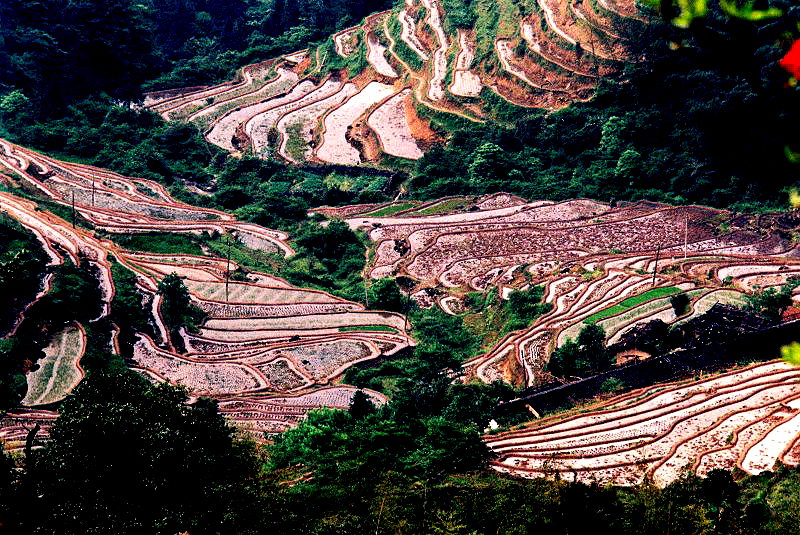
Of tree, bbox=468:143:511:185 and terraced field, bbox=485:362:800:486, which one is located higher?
tree, bbox=468:143:511:185

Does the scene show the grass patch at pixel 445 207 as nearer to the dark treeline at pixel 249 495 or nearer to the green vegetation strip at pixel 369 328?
the green vegetation strip at pixel 369 328

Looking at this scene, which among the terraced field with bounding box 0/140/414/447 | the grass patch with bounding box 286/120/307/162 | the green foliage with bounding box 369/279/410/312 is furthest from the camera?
the grass patch with bounding box 286/120/307/162

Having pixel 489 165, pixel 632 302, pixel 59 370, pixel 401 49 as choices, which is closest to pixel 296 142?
pixel 401 49

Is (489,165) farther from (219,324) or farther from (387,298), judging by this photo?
(219,324)

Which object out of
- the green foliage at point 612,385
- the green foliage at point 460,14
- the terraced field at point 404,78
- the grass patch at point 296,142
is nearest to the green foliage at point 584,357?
the green foliage at point 612,385

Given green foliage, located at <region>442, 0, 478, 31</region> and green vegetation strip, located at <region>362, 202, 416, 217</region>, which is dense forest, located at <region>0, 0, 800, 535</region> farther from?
green vegetation strip, located at <region>362, 202, 416, 217</region>

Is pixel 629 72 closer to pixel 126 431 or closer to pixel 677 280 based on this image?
pixel 677 280

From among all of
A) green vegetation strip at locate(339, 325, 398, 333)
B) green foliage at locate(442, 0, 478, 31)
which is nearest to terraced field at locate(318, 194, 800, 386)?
green vegetation strip at locate(339, 325, 398, 333)
